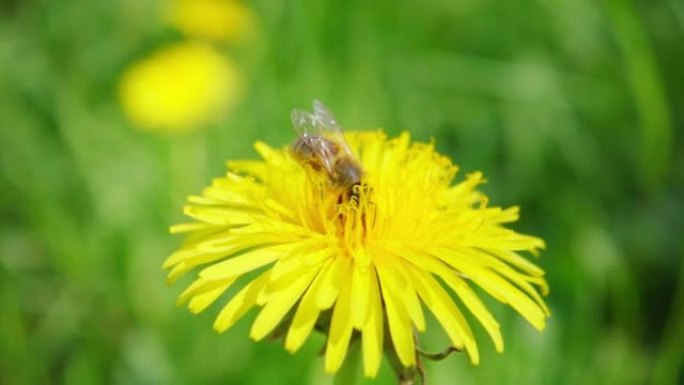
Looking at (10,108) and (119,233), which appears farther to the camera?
(10,108)

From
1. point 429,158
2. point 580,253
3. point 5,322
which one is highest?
point 580,253

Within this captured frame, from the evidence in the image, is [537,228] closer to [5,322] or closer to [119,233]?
[119,233]

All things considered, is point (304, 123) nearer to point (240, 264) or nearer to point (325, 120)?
point (325, 120)

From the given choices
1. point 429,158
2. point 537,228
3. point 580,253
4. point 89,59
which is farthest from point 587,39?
point 429,158

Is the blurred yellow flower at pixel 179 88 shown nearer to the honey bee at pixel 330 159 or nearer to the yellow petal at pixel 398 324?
the honey bee at pixel 330 159

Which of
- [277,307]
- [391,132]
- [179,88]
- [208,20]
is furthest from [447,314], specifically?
[208,20]

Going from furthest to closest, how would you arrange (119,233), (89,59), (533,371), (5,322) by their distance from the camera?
(89,59) → (119,233) → (5,322) → (533,371)

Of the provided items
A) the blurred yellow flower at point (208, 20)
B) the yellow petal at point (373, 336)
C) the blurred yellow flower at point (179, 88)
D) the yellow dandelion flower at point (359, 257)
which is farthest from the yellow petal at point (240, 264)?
the blurred yellow flower at point (208, 20)

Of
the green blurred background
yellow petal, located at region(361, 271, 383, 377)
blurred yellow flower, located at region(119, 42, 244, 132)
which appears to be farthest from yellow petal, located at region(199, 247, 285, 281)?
blurred yellow flower, located at region(119, 42, 244, 132)
